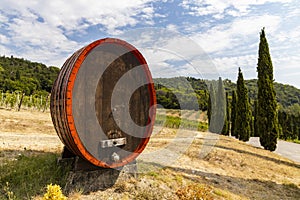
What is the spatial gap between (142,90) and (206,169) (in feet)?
13.0

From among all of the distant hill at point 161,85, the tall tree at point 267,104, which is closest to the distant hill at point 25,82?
the distant hill at point 161,85

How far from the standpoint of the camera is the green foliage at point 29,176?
3.63m

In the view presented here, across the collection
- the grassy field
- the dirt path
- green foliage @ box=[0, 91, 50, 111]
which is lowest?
the dirt path

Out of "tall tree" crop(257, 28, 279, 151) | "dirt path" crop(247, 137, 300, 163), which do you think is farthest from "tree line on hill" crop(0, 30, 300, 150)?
"dirt path" crop(247, 137, 300, 163)

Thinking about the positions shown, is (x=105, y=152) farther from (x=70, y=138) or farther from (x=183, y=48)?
(x=183, y=48)

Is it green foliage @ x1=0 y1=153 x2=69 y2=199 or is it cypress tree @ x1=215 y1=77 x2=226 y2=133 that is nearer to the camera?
green foliage @ x1=0 y1=153 x2=69 y2=199

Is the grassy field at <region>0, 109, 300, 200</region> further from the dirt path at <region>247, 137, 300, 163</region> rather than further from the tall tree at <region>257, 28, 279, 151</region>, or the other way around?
the dirt path at <region>247, 137, 300, 163</region>

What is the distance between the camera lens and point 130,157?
421cm

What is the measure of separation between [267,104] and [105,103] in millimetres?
13711

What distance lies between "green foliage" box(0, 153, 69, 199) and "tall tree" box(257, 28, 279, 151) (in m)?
13.8

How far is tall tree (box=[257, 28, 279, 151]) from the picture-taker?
47.7 feet

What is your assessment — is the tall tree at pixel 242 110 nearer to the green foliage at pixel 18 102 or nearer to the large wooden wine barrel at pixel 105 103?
the green foliage at pixel 18 102

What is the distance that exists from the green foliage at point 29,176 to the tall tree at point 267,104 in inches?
542

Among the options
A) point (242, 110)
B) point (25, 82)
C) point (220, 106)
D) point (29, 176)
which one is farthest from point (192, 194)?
point (25, 82)
